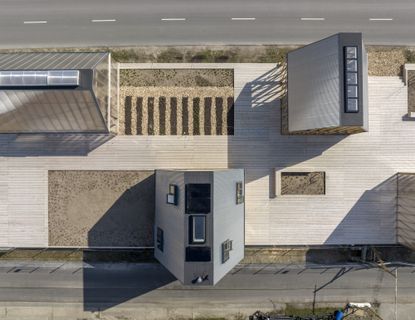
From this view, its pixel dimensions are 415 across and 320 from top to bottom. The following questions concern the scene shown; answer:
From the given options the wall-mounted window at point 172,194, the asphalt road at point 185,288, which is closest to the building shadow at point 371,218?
the asphalt road at point 185,288

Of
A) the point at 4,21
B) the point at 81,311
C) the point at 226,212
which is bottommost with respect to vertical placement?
the point at 81,311

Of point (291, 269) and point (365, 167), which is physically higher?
point (365, 167)

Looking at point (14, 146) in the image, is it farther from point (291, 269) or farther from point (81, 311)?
point (291, 269)

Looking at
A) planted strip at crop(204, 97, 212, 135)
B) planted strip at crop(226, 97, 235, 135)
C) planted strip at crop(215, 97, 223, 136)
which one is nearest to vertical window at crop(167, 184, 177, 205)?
planted strip at crop(204, 97, 212, 135)

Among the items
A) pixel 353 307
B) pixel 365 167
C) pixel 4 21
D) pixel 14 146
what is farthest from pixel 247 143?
pixel 4 21

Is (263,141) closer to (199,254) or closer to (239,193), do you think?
(239,193)

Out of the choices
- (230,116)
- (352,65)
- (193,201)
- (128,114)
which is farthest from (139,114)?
(352,65)

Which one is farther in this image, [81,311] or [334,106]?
[81,311]
